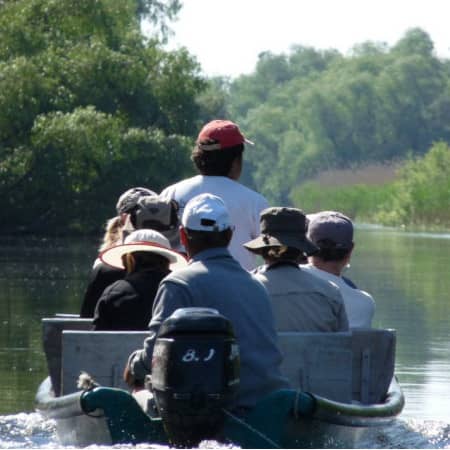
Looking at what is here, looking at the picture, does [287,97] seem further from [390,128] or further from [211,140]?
[211,140]

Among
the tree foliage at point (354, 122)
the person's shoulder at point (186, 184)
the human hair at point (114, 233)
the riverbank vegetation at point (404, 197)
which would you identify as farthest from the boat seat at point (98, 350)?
the tree foliage at point (354, 122)

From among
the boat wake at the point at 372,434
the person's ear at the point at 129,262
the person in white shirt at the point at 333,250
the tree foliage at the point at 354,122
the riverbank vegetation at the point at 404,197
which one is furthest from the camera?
the tree foliage at the point at 354,122

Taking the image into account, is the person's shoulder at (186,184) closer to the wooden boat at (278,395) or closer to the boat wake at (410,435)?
the wooden boat at (278,395)

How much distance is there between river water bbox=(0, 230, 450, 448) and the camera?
9.78 metres

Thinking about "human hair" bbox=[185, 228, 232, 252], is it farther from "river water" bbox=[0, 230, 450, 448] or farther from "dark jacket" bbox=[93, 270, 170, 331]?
"river water" bbox=[0, 230, 450, 448]

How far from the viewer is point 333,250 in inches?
349

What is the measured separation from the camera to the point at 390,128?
117 meters

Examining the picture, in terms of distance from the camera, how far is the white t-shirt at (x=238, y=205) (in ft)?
30.1

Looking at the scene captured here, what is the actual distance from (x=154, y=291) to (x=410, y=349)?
23.3 ft

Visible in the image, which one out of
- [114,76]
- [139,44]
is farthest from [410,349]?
[139,44]

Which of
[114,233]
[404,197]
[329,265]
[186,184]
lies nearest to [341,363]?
[329,265]

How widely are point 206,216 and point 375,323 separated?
10.5 metres

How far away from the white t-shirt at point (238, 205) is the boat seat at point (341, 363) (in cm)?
83

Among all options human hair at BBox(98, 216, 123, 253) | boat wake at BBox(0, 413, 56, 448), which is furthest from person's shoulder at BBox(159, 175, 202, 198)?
boat wake at BBox(0, 413, 56, 448)
